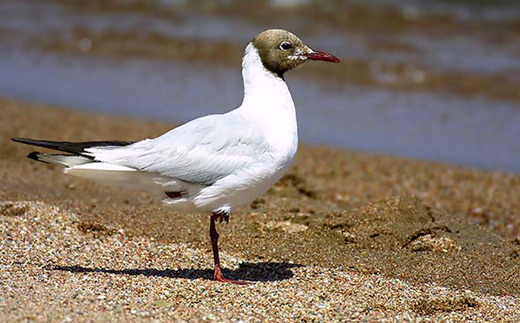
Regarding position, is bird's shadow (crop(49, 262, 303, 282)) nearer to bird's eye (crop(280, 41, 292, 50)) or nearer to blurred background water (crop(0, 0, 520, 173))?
bird's eye (crop(280, 41, 292, 50))

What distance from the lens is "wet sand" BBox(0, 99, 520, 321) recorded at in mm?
4395

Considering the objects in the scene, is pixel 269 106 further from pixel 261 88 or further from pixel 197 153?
pixel 197 153

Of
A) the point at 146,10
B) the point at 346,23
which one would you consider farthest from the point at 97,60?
the point at 346,23

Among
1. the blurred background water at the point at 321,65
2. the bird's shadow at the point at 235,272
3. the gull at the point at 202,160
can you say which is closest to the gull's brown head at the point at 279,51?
the gull at the point at 202,160

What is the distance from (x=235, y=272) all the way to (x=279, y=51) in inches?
55.8

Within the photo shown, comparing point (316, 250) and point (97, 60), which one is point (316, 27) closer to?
point (97, 60)

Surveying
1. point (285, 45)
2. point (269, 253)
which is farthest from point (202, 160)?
point (269, 253)

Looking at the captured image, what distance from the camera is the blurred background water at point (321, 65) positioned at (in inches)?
405

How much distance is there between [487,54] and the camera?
13891 millimetres

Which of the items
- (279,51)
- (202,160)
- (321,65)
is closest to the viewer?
(202,160)

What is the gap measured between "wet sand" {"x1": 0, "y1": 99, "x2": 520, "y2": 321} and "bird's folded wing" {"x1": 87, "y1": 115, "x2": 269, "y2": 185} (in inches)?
25.5

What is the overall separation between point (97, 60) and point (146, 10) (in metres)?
3.70

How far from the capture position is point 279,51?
5.11 metres

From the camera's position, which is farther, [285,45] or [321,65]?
[321,65]
